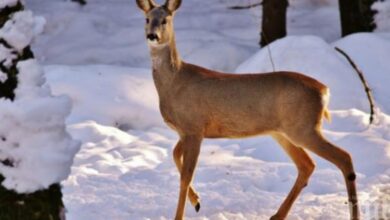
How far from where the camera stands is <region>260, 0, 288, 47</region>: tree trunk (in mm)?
12742

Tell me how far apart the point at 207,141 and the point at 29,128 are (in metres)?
4.31

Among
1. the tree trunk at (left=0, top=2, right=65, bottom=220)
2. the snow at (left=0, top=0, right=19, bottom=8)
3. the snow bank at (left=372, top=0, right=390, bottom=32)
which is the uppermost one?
the snow at (left=0, top=0, right=19, bottom=8)

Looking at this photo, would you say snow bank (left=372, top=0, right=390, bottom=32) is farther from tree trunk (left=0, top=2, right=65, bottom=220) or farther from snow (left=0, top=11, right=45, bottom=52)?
snow (left=0, top=11, right=45, bottom=52)

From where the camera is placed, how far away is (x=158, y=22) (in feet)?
22.5

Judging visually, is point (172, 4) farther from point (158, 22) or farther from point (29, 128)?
point (29, 128)

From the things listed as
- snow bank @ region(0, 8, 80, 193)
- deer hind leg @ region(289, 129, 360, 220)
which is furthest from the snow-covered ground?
snow bank @ region(0, 8, 80, 193)

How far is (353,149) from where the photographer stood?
8812 millimetres

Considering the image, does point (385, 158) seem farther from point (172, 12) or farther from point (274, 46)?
point (274, 46)

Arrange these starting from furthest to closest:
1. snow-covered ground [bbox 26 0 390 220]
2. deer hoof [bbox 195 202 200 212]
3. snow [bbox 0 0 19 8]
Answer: snow-covered ground [bbox 26 0 390 220]
deer hoof [bbox 195 202 200 212]
snow [bbox 0 0 19 8]

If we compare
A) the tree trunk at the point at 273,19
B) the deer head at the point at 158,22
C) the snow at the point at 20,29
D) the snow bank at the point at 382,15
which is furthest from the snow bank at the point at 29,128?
the snow bank at the point at 382,15

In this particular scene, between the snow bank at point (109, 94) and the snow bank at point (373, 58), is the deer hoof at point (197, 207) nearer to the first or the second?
the snow bank at point (109, 94)

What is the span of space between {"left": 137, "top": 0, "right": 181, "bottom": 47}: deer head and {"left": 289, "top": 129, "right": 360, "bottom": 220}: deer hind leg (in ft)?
4.07

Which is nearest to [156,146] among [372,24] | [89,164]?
[89,164]

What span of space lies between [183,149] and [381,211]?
1575 millimetres
